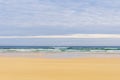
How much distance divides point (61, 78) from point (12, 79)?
5.94 ft

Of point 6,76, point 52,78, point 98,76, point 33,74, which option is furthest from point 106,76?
point 6,76

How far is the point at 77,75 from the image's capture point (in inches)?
488

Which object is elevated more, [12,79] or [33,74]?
[33,74]

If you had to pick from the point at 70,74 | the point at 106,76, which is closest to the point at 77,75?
the point at 70,74

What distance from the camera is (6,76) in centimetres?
1196

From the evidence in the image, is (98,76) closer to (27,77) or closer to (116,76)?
(116,76)

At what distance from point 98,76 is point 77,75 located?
2.81 feet

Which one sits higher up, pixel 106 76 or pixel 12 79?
pixel 106 76

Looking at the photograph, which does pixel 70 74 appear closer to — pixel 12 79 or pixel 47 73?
pixel 47 73

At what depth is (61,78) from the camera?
11633 mm

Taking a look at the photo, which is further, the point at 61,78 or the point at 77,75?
the point at 77,75

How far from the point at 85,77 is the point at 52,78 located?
4.20 feet

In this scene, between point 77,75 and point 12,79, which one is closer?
point 12,79

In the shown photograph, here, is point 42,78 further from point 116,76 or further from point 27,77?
point 116,76
